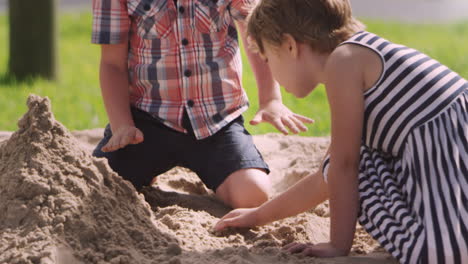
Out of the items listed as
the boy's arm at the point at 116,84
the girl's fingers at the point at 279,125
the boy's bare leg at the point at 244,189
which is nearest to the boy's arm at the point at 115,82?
the boy's arm at the point at 116,84

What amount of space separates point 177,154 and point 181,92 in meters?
0.27

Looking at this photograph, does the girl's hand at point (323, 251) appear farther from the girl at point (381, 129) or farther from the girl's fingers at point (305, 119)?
the girl's fingers at point (305, 119)

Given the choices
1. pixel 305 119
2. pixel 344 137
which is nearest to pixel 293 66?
pixel 344 137

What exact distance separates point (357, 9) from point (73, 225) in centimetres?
785

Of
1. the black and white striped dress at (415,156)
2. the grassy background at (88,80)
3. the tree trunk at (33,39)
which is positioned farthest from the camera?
the tree trunk at (33,39)

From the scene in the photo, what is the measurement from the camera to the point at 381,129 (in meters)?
2.05

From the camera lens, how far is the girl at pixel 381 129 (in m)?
1.92

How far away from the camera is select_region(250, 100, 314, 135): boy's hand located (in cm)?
278

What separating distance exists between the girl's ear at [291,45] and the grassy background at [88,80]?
1974mm

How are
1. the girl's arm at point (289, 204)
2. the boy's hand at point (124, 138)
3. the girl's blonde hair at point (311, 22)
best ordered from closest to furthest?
the girl's blonde hair at point (311, 22) → the girl's arm at point (289, 204) → the boy's hand at point (124, 138)

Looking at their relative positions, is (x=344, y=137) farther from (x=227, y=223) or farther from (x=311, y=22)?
(x=227, y=223)

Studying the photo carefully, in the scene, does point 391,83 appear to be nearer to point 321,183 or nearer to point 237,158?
point 321,183

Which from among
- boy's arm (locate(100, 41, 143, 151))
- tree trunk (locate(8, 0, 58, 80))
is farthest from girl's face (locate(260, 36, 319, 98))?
tree trunk (locate(8, 0, 58, 80))

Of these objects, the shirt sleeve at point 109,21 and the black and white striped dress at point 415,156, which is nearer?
the black and white striped dress at point 415,156
